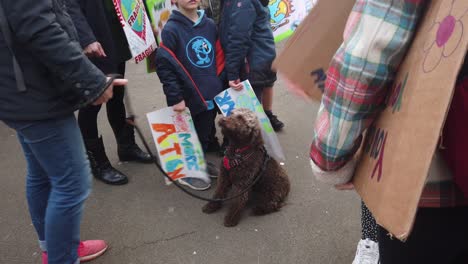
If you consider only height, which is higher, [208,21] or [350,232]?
[208,21]

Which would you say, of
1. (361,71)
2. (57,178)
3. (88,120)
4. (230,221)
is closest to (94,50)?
(88,120)

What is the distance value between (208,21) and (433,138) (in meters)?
2.45

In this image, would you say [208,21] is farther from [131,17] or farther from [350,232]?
[350,232]

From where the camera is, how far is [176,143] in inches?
112

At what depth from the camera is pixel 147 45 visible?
9.31ft

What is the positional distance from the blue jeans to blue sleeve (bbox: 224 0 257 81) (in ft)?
4.45

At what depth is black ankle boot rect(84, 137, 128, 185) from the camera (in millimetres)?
2926

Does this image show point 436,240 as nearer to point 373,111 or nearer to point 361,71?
point 373,111

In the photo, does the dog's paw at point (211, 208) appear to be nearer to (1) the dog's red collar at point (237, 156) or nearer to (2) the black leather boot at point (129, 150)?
(1) the dog's red collar at point (237, 156)

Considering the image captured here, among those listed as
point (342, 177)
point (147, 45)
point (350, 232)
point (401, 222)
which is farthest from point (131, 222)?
point (401, 222)

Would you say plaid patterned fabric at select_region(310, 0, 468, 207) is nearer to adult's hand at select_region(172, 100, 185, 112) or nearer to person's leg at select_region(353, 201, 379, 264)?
person's leg at select_region(353, 201, 379, 264)

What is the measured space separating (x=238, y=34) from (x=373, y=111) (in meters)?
1.99

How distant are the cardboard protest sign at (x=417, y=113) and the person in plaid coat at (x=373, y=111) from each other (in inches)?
1.6

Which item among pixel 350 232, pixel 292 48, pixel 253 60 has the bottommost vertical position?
pixel 350 232
